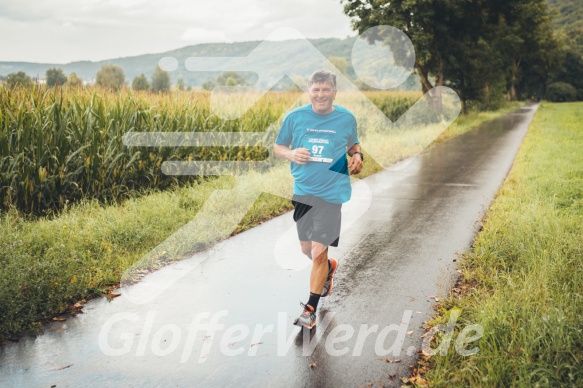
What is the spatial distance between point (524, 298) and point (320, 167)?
78.6 inches

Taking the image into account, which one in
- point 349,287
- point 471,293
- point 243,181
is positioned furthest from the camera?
point 243,181

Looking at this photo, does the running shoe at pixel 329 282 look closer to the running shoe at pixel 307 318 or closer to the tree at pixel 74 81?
the running shoe at pixel 307 318

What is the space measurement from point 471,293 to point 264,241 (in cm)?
292

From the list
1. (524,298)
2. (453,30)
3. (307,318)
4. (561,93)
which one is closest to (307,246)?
(307,318)

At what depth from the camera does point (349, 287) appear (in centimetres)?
500

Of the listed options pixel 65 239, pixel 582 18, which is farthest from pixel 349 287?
pixel 582 18

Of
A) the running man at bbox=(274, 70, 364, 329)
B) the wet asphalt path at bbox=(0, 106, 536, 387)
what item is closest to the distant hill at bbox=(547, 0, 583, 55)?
the wet asphalt path at bbox=(0, 106, 536, 387)

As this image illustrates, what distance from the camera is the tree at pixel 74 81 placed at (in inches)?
366

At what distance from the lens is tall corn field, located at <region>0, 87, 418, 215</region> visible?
7.08m

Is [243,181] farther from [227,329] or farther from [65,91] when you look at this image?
[227,329]

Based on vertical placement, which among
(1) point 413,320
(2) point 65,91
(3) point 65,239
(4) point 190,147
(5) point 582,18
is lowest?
(1) point 413,320

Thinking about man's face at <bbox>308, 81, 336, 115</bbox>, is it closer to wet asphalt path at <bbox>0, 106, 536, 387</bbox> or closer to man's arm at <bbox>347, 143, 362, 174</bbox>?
man's arm at <bbox>347, 143, 362, 174</bbox>

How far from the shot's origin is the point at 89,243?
19.0 feet

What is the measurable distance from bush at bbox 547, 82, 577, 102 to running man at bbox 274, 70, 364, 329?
287ft
